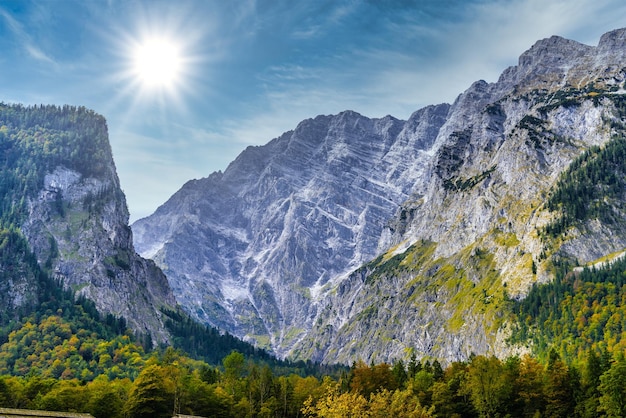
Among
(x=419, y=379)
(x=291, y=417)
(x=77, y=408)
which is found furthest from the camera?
(x=291, y=417)

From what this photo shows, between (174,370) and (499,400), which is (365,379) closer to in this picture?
(499,400)

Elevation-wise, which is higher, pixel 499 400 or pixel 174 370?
pixel 174 370

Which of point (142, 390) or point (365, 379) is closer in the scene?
point (142, 390)

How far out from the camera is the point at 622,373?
4656 inches

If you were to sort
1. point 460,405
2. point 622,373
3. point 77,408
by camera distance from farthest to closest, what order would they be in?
point 460,405
point 77,408
point 622,373

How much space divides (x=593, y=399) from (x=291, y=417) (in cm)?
7737

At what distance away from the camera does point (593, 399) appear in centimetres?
12438

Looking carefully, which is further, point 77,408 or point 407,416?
point 77,408

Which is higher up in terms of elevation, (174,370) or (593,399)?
(174,370)

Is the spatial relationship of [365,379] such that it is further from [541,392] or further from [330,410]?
[330,410]

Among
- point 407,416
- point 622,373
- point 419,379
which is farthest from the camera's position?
point 419,379

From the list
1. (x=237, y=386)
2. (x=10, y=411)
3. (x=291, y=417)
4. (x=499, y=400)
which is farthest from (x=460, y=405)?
(x=10, y=411)

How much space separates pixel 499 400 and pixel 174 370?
7996cm

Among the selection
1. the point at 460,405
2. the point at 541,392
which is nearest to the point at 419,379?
the point at 460,405
